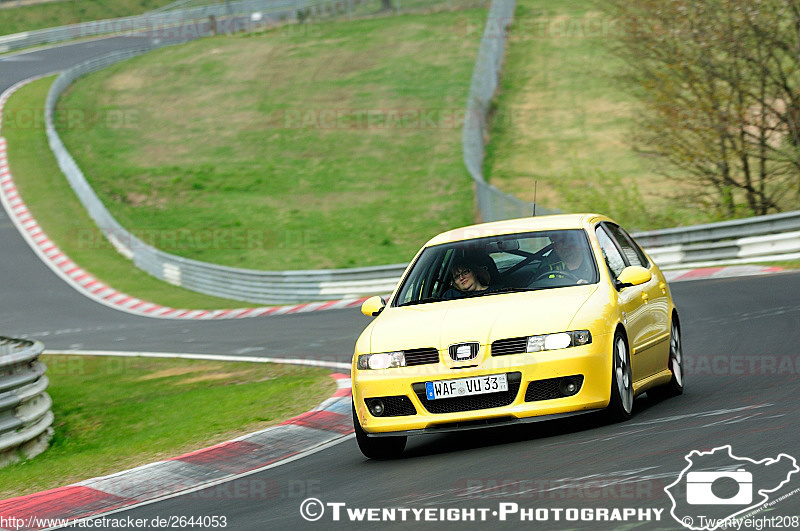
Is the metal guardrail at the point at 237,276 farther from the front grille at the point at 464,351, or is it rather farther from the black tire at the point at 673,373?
the front grille at the point at 464,351

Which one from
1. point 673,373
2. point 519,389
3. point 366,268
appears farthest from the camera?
point 366,268

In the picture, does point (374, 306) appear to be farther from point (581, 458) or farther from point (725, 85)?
point (725, 85)

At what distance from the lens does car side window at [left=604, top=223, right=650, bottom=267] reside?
9648 millimetres

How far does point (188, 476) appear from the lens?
868 centimetres

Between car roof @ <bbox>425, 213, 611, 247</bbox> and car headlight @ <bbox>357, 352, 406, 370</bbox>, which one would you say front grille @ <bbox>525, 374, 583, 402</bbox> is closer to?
car headlight @ <bbox>357, 352, 406, 370</bbox>

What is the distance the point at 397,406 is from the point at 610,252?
225 cm

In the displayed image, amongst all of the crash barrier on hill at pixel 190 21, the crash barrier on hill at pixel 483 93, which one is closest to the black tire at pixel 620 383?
the crash barrier on hill at pixel 483 93

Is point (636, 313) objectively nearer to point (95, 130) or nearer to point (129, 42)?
point (95, 130)

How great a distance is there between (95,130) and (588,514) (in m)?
43.3

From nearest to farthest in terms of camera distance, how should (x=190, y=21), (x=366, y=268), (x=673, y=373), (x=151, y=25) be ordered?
(x=673, y=373)
(x=366, y=268)
(x=190, y=21)
(x=151, y=25)

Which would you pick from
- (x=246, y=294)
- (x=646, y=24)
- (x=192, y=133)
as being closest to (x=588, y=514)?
(x=646, y=24)

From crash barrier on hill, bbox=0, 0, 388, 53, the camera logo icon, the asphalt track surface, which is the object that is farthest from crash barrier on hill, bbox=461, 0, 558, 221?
the camera logo icon

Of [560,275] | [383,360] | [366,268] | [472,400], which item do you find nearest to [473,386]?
[472,400]

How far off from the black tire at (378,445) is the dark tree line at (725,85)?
643 inches
